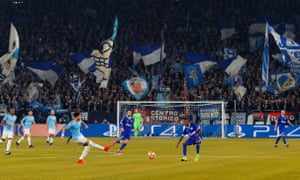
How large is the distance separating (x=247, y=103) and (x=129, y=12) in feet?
80.5

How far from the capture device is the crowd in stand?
63.6 m

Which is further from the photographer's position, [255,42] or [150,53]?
[255,42]

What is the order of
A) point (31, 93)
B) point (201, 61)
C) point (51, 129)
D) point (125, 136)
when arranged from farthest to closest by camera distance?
point (31, 93), point (201, 61), point (51, 129), point (125, 136)

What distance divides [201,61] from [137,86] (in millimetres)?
6534

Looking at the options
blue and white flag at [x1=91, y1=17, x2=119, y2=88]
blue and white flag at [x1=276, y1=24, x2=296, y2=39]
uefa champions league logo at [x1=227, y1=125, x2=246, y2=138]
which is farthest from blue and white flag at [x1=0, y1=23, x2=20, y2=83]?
blue and white flag at [x1=276, y1=24, x2=296, y2=39]

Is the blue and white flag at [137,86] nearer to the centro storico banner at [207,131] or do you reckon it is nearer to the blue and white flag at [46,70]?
the centro storico banner at [207,131]

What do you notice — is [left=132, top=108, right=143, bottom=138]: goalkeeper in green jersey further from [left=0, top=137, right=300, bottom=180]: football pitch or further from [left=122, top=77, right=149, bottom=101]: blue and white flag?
[left=0, top=137, right=300, bottom=180]: football pitch

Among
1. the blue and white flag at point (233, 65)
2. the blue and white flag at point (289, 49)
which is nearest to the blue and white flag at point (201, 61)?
the blue and white flag at point (233, 65)

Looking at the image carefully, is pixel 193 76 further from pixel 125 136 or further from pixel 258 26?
pixel 125 136

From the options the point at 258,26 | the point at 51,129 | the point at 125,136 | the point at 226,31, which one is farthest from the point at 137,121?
the point at 125,136

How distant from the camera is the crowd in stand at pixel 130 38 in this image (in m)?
63.6

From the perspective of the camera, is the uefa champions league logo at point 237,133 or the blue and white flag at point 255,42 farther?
the blue and white flag at point 255,42

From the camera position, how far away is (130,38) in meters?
76.1

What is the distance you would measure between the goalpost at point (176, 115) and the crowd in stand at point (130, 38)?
177 cm
